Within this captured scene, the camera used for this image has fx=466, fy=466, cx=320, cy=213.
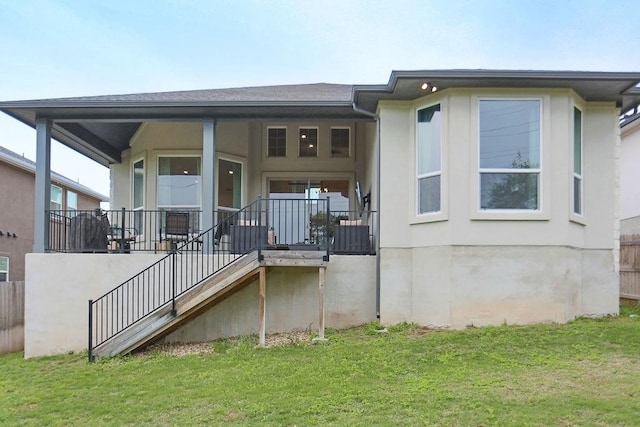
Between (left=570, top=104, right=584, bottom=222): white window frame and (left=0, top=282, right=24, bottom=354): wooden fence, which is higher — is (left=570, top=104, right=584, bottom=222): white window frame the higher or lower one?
the higher one

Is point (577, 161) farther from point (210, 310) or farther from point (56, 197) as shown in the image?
point (56, 197)

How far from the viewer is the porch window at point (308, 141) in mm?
10781

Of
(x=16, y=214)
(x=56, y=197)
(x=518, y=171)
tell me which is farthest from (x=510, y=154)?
(x=56, y=197)

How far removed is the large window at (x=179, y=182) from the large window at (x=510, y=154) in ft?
19.8

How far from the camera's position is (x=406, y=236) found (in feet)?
25.4

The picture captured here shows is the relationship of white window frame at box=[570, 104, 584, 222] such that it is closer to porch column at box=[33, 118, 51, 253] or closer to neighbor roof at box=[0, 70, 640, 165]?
neighbor roof at box=[0, 70, 640, 165]

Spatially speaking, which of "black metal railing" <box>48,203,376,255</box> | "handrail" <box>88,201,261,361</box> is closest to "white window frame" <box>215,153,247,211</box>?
"black metal railing" <box>48,203,376,255</box>

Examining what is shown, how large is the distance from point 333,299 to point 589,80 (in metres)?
5.21

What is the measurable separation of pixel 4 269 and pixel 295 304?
1040cm

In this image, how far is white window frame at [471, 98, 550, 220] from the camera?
281 inches

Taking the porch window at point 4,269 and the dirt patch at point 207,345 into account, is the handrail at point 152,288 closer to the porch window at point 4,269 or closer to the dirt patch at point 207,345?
the dirt patch at point 207,345

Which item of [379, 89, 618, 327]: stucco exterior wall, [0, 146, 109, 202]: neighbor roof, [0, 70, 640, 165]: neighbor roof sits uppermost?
[0, 70, 640, 165]: neighbor roof

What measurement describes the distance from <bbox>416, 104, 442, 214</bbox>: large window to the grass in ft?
6.81

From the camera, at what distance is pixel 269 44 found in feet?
99.2
